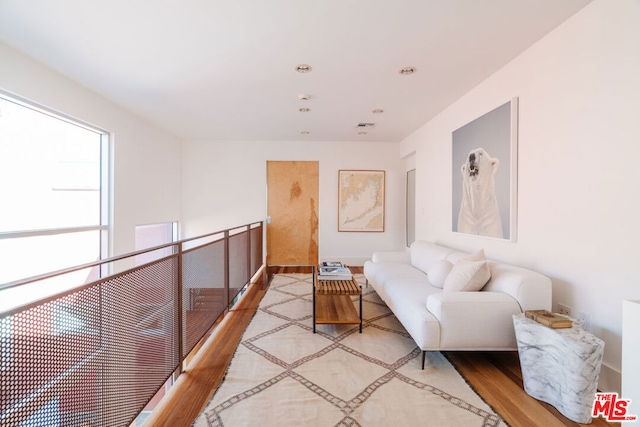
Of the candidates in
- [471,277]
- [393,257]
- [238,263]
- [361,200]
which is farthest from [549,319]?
[361,200]

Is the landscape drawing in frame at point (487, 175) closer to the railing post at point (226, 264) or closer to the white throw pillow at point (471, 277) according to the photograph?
the white throw pillow at point (471, 277)

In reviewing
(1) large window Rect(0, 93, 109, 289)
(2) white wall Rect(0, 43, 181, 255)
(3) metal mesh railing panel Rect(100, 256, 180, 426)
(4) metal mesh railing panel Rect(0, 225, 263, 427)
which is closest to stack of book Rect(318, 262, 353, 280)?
(4) metal mesh railing panel Rect(0, 225, 263, 427)

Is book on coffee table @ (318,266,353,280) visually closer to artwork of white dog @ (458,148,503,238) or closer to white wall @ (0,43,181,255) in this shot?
artwork of white dog @ (458,148,503,238)

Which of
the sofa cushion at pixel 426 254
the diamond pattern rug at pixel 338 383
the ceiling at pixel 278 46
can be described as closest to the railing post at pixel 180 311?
the diamond pattern rug at pixel 338 383

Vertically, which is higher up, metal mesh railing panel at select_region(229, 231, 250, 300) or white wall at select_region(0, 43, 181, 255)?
white wall at select_region(0, 43, 181, 255)

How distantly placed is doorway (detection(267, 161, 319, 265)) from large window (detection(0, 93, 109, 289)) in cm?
283

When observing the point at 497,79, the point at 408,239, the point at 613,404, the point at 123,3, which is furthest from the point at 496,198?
the point at 123,3

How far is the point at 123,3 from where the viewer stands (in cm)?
185

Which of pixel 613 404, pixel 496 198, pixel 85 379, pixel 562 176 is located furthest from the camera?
pixel 496 198

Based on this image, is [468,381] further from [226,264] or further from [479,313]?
[226,264]

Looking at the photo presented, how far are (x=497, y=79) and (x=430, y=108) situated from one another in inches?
42.6

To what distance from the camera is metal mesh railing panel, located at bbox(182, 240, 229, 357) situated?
208cm

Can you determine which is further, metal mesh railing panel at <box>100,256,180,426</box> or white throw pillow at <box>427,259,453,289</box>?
white throw pillow at <box>427,259,453,289</box>

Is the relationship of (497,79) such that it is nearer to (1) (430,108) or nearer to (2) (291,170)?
(1) (430,108)
